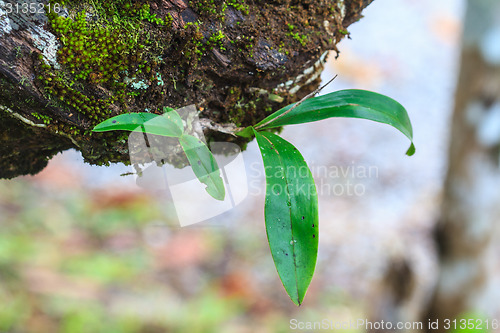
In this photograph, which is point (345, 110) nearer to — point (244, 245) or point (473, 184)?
point (473, 184)

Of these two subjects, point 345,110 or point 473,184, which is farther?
point 473,184

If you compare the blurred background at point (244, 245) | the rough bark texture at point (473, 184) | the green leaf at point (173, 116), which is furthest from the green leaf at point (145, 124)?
the rough bark texture at point (473, 184)

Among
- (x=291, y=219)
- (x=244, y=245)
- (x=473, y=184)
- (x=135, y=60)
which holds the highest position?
(x=135, y=60)

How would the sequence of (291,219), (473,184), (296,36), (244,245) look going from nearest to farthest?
(291,219) → (296,36) → (473,184) → (244,245)

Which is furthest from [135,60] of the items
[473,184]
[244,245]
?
[244,245]

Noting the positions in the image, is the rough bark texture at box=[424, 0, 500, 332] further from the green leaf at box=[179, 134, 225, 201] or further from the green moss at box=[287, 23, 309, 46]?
the green leaf at box=[179, 134, 225, 201]

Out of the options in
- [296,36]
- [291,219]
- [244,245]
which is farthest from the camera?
[244,245]
